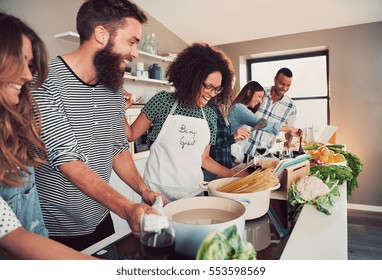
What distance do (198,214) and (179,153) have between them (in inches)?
21.6

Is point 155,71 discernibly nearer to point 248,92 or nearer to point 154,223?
point 248,92

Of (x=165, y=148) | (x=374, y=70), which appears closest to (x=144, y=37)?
(x=165, y=148)

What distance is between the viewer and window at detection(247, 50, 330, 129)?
9.07ft

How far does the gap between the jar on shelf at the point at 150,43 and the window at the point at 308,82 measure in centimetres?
113

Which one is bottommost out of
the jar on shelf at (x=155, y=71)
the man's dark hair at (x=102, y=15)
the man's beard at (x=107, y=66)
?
the man's beard at (x=107, y=66)

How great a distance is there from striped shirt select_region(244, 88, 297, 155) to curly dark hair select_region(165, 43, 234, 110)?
42.1 inches

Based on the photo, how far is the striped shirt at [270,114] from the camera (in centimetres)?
228

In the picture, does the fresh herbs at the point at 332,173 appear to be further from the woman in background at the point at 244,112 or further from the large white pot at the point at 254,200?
the woman in background at the point at 244,112

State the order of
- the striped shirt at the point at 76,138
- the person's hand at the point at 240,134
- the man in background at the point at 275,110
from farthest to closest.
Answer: the man in background at the point at 275,110 → the person's hand at the point at 240,134 → the striped shirt at the point at 76,138

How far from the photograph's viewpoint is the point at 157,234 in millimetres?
399

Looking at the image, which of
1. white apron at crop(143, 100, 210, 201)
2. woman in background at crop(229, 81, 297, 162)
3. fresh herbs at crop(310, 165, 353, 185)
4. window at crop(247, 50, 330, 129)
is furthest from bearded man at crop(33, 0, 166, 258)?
window at crop(247, 50, 330, 129)

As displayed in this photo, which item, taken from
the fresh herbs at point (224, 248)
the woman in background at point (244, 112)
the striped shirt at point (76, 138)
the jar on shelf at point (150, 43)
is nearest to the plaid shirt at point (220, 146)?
the woman in background at point (244, 112)

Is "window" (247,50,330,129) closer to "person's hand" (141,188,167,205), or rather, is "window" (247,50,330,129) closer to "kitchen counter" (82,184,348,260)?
"kitchen counter" (82,184,348,260)
